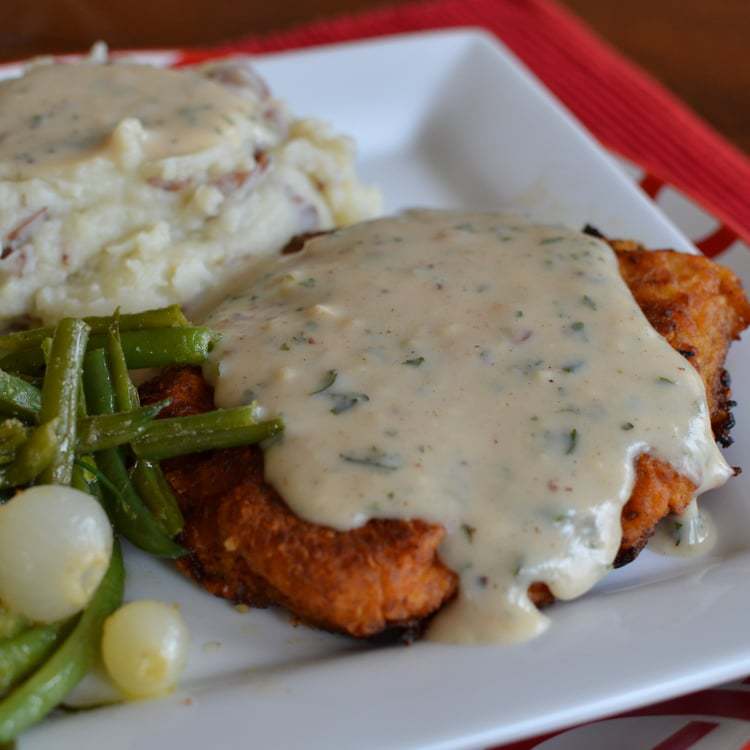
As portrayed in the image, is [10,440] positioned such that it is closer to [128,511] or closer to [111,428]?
[111,428]

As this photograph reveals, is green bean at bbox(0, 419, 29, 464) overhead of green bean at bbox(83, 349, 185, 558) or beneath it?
overhead

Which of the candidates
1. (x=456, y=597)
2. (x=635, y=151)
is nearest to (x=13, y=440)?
(x=456, y=597)

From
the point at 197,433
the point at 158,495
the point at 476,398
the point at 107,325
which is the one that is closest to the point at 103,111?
the point at 107,325

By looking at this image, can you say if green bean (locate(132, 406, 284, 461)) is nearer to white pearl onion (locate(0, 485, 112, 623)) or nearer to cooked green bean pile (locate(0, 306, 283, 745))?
cooked green bean pile (locate(0, 306, 283, 745))

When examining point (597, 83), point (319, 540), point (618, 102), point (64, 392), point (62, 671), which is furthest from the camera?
point (597, 83)

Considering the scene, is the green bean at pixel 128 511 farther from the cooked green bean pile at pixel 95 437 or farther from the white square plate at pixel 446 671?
the white square plate at pixel 446 671

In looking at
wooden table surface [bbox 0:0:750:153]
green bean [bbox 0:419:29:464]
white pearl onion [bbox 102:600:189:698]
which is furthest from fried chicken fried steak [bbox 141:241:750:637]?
wooden table surface [bbox 0:0:750:153]

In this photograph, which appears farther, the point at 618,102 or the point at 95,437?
the point at 618,102

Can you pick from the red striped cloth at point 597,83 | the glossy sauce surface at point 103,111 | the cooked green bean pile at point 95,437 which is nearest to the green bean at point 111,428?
the cooked green bean pile at point 95,437
